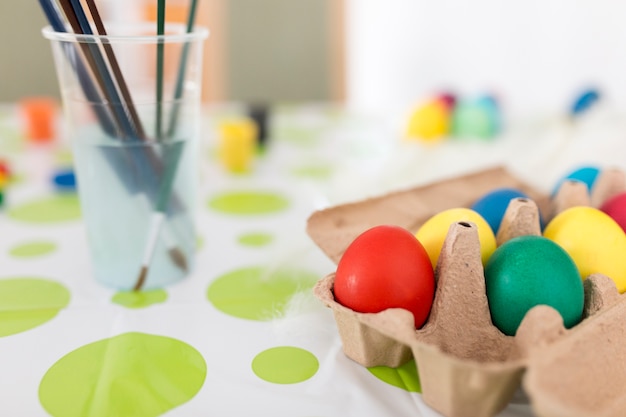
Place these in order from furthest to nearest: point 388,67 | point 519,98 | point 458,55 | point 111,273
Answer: point 388,67, point 458,55, point 519,98, point 111,273

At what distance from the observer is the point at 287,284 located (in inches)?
19.1

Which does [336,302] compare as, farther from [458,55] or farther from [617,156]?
[458,55]

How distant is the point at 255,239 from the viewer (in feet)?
1.90

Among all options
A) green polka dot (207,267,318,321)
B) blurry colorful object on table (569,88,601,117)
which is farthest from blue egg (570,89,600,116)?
green polka dot (207,267,318,321)

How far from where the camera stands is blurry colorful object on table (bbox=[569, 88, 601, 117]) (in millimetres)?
888

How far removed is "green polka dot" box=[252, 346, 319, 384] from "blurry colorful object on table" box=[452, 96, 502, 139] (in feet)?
1.95

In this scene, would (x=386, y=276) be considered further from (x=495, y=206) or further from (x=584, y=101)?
(x=584, y=101)

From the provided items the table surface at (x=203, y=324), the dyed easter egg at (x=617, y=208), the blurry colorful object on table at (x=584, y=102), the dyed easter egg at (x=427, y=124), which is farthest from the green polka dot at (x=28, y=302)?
the blurry colorful object on table at (x=584, y=102)

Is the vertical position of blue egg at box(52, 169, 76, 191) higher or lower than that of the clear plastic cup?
lower

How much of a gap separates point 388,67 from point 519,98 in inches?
24.1

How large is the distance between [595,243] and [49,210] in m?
0.54

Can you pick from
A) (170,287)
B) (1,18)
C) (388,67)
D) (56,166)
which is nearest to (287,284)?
(170,287)

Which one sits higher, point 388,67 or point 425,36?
point 425,36

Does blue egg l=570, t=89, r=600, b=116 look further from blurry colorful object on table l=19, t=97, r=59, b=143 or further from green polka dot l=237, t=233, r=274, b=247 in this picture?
blurry colorful object on table l=19, t=97, r=59, b=143
